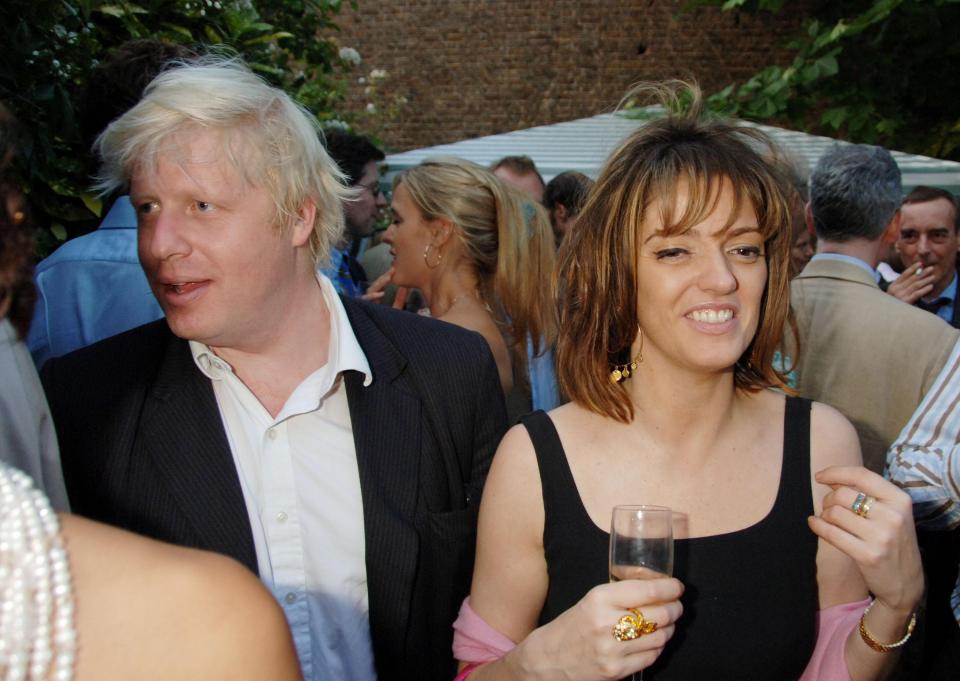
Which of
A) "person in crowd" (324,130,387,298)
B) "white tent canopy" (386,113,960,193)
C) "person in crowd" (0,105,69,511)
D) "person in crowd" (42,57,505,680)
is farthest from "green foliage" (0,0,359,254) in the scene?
"white tent canopy" (386,113,960,193)

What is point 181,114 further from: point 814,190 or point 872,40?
point 872,40

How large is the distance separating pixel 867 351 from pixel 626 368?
172 centimetres

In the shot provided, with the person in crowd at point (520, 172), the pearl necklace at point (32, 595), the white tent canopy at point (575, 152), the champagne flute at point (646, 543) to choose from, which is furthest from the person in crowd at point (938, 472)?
the white tent canopy at point (575, 152)

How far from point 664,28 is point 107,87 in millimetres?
12417

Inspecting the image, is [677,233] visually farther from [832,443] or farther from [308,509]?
[308,509]

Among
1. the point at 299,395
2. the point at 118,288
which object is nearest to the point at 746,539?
the point at 299,395

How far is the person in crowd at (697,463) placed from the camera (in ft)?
6.56

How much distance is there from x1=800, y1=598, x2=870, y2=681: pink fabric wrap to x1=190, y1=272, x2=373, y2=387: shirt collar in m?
1.14

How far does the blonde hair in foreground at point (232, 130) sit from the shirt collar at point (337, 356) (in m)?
0.28

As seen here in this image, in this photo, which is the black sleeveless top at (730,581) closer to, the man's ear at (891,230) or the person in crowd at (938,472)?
the person in crowd at (938,472)

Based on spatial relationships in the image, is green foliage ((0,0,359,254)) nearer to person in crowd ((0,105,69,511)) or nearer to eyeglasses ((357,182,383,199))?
person in crowd ((0,105,69,511))

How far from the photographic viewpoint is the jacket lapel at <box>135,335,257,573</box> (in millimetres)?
2070

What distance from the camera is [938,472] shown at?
8.48 ft

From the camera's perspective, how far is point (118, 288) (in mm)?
2730
